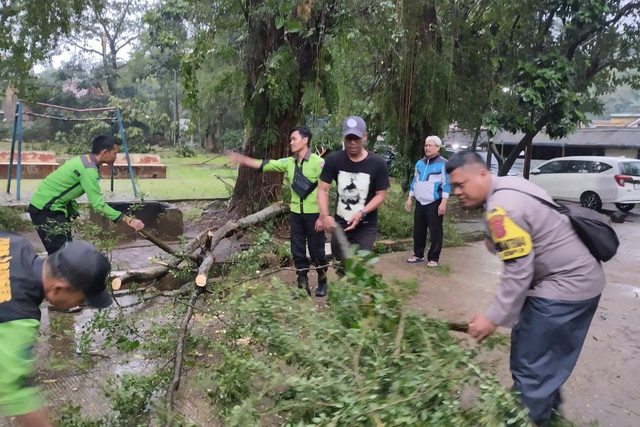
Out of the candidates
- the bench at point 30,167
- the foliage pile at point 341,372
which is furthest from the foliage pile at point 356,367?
the bench at point 30,167

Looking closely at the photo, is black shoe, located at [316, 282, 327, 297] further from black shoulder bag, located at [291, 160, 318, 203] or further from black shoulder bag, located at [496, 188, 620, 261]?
black shoulder bag, located at [496, 188, 620, 261]

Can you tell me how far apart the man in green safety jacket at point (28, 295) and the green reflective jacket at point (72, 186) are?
2.81 meters

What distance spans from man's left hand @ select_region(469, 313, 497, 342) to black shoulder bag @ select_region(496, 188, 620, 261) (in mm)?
659

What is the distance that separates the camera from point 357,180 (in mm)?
4918

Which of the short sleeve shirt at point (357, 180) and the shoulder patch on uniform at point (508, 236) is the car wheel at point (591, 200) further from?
the shoulder patch on uniform at point (508, 236)

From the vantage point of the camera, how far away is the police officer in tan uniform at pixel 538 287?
2.71 m

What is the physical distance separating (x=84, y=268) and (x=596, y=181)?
15701mm

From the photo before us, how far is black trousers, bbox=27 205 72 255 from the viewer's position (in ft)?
16.2

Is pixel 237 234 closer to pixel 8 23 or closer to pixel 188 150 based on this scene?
pixel 8 23

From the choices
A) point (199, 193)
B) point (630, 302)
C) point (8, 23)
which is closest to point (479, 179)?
point (630, 302)

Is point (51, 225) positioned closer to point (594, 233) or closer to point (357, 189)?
point (357, 189)

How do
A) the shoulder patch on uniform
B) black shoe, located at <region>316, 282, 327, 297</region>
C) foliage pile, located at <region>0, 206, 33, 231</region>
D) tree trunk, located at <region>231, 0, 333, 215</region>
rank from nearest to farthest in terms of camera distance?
the shoulder patch on uniform
black shoe, located at <region>316, 282, 327, 297</region>
tree trunk, located at <region>231, 0, 333, 215</region>
foliage pile, located at <region>0, 206, 33, 231</region>

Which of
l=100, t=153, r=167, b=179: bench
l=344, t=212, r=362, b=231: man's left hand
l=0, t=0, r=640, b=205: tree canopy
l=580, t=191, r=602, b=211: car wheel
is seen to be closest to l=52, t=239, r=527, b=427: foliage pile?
l=344, t=212, r=362, b=231: man's left hand

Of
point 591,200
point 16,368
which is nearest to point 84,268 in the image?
point 16,368
